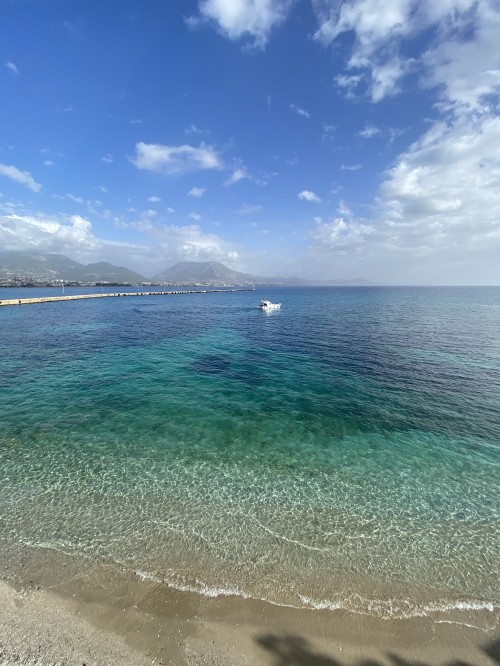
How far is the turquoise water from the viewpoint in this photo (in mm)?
9773

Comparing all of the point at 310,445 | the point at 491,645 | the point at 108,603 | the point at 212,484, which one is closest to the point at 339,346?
the point at 310,445

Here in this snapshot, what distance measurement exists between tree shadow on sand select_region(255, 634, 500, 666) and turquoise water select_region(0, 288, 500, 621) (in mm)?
1077

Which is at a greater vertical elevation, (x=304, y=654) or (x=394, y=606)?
(x=304, y=654)

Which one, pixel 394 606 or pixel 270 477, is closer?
pixel 394 606

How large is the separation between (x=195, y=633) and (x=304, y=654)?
2.98m

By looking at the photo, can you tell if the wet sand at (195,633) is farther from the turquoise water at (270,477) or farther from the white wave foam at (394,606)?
the turquoise water at (270,477)

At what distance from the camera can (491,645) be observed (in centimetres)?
786

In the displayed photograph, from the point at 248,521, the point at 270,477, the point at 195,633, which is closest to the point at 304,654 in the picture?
the point at 195,633

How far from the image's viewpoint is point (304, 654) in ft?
24.5

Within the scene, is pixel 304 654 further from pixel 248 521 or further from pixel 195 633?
pixel 248 521

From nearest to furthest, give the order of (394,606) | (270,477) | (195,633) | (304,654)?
(304,654) < (195,633) < (394,606) < (270,477)

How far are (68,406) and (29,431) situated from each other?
3463 millimetres

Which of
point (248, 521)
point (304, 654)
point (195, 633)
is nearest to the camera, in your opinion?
point (304, 654)

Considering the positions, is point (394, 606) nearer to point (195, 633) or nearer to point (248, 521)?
point (248, 521)
